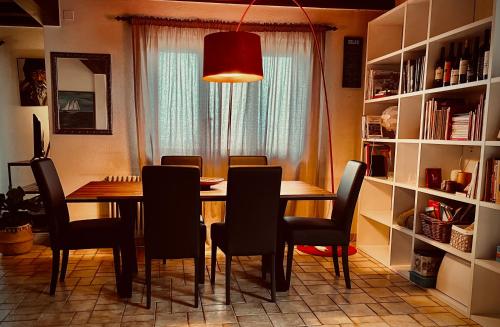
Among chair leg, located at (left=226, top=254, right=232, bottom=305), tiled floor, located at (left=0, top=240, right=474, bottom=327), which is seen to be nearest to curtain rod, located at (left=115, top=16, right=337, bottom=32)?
tiled floor, located at (left=0, top=240, right=474, bottom=327)

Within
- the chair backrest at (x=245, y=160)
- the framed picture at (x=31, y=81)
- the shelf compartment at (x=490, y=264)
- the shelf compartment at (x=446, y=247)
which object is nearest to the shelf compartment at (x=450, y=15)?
the shelf compartment at (x=446, y=247)

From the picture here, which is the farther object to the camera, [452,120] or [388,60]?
[388,60]

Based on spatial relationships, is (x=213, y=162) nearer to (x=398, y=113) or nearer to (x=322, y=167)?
(x=322, y=167)

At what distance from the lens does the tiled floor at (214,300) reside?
7.68ft

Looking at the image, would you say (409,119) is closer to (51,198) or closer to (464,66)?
(464,66)

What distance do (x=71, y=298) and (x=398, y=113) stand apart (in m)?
2.90

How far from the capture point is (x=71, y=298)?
2.59m

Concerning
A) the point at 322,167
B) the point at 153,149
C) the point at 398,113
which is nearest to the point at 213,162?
the point at 153,149

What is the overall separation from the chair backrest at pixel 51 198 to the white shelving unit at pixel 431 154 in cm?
264

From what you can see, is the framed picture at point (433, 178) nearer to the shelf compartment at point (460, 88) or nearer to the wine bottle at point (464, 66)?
the shelf compartment at point (460, 88)

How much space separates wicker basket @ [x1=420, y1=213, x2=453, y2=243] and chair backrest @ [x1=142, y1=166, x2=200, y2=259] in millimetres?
1727

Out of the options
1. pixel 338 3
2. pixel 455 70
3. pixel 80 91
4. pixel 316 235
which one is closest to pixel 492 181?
pixel 455 70

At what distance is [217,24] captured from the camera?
3.82 meters

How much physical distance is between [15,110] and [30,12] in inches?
86.1
